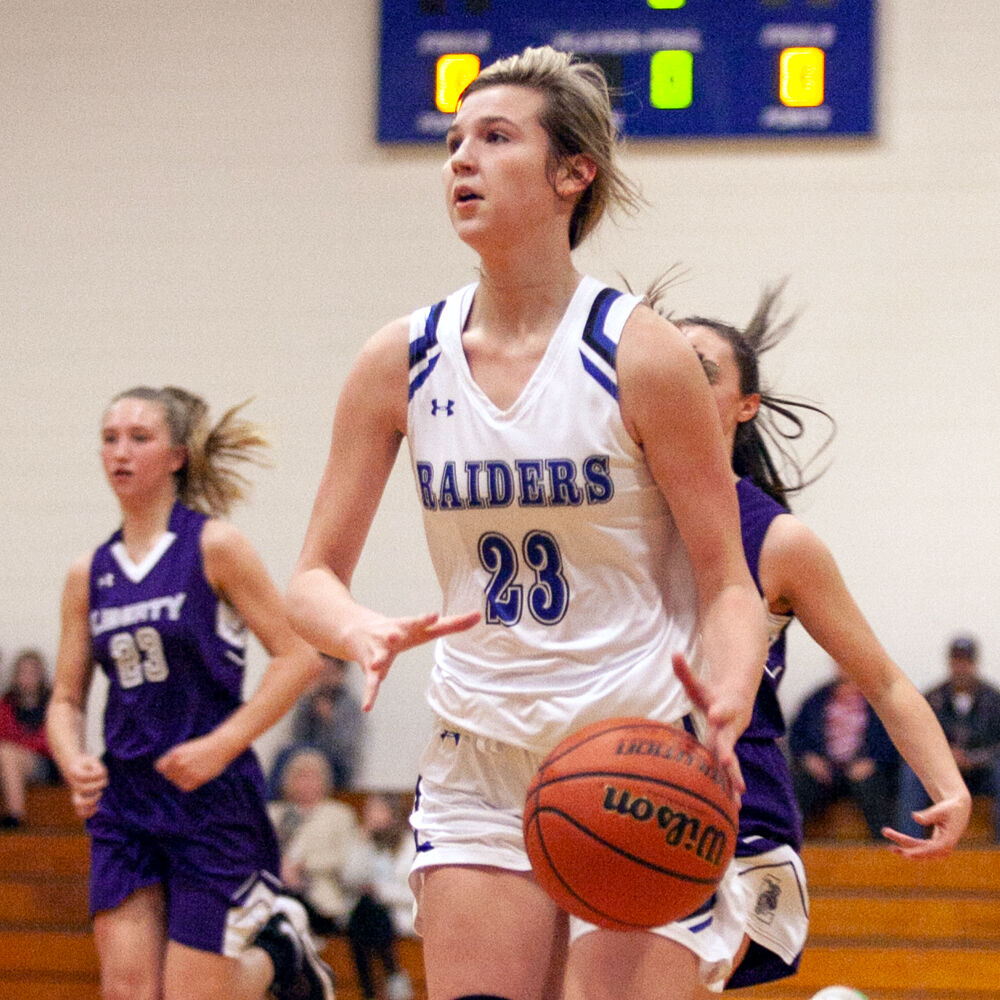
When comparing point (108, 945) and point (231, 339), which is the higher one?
point (231, 339)

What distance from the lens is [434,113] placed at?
27.4 ft

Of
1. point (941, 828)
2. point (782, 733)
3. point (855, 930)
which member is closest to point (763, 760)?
point (782, 733)

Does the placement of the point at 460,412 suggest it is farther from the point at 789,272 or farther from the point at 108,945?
the point at 789,272

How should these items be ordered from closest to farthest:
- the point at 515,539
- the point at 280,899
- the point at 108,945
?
the point at 515,539 < the point at 108,945 < the point at 280,899

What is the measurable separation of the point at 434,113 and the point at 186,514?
4.67 metres

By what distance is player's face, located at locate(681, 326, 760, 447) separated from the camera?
124 inches

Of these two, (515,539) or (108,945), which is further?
(108,945)

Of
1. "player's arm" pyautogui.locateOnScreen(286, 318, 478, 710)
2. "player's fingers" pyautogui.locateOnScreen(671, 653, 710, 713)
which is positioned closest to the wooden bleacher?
"player's arm" pyautogui.locateOnScreen(286, 318, 478, 710)

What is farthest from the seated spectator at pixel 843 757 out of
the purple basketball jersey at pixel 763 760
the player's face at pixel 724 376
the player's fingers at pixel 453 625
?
the player's fingers at pixel 453 625

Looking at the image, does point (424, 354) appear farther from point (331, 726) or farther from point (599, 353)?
point (331, 726)

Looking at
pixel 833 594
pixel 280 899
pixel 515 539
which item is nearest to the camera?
pixel 515 539

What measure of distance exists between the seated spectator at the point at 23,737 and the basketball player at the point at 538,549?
5827 millimetres

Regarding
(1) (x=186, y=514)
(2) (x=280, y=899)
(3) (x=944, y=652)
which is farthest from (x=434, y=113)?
(2) (x=280, y=899)

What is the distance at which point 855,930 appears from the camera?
671 cm
